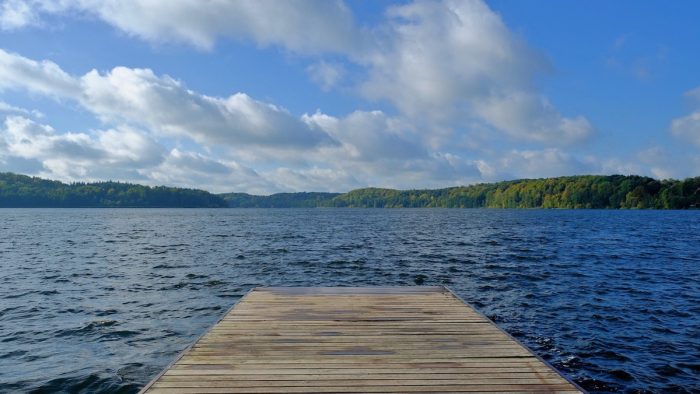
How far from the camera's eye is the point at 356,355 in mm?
7246

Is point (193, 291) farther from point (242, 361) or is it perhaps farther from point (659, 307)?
point (659, 307)

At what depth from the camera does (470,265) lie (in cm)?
2705

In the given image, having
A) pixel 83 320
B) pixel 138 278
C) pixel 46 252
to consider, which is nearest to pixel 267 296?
pixel 83 320

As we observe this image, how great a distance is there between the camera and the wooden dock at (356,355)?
6.02 meters

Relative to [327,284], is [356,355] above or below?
above

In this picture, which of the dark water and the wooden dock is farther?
the dark water

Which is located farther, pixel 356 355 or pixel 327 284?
pixel 327 284

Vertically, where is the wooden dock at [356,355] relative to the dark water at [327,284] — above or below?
above

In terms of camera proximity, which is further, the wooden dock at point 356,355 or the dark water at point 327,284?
the dark water at point 327,284

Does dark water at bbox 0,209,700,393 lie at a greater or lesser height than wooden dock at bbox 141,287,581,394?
lesser

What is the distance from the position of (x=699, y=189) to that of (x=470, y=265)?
19990 centimetres

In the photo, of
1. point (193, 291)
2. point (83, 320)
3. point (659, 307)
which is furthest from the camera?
point (193, 291)

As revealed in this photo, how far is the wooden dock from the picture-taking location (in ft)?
19.8

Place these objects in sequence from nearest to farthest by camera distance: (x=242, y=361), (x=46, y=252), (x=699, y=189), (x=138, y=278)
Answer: (x=242, y=361) → (x=138, y=278) → (x=46, y=252) → (x=699, y=189)
